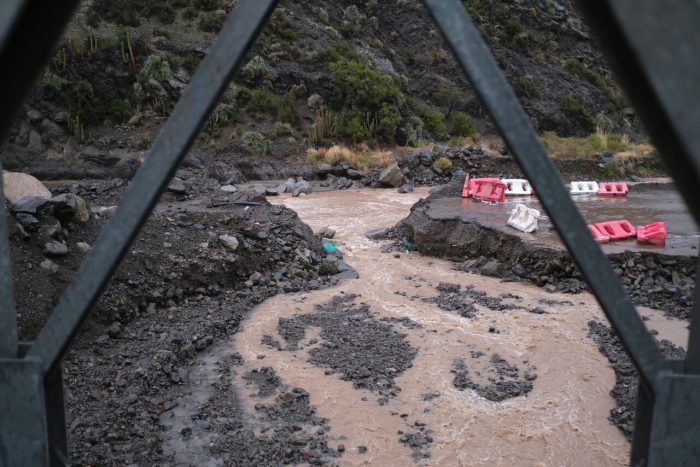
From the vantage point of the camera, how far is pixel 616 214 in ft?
29.8

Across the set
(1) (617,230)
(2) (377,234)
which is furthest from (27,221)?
(1) (617,230)

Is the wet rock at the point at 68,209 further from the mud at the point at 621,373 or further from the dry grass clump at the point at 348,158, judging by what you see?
the dry grass clump at the point at 348,158

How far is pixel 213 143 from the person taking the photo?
19484mm

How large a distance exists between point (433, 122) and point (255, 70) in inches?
377

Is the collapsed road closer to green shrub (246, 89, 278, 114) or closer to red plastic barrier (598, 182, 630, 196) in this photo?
red plastic barrier (598, 182, 630, 196)

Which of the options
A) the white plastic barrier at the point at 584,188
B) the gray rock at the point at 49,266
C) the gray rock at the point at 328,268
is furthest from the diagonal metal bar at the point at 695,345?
the white plastic barrier at the point at 584,188

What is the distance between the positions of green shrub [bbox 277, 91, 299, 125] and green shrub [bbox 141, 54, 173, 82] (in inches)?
200

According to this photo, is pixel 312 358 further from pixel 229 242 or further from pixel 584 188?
pixel 584 188

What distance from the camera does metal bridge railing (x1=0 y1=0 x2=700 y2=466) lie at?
90 centimetres

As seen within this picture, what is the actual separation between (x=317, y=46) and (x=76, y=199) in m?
22.8

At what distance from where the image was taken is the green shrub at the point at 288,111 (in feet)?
71.8

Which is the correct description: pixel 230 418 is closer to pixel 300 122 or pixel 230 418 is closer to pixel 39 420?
pixel 39 420

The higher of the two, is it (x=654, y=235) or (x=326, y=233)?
(x=654, y=235)

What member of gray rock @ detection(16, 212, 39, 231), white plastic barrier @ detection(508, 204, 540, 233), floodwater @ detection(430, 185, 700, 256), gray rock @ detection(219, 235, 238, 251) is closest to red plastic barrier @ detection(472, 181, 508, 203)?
floodwater @ detection(430, 185, 700, 256)
